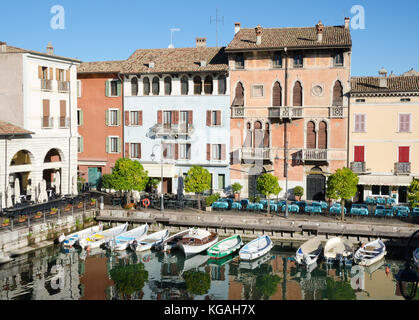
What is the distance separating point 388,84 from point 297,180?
437 inches

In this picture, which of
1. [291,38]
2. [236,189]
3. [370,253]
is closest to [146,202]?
[236,189]

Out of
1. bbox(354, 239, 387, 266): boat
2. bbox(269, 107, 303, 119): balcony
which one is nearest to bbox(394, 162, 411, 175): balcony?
bbox(269, 107, 303, 119): balcony

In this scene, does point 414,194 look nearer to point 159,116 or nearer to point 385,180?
point 385,180

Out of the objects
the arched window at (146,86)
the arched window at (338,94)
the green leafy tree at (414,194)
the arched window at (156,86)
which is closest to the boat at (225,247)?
the green leafy tree at (414,194)

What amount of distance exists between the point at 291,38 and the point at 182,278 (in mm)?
24423

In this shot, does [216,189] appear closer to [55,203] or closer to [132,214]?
[132,214]

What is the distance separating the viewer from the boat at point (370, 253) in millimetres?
31438

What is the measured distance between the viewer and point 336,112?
4209 cm

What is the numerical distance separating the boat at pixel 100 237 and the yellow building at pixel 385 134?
19.9 meters

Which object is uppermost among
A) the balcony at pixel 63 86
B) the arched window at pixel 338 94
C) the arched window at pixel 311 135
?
the balcony at pixel 63 86

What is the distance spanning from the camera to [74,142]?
43438 millimetres

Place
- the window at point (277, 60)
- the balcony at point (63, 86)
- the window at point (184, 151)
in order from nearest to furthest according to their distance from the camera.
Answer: the balcony at point (63, 86)
the window at point (277, 60)
the window at point (184, 151)

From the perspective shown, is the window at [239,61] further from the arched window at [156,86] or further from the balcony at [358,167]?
the balcony at [358,167]
